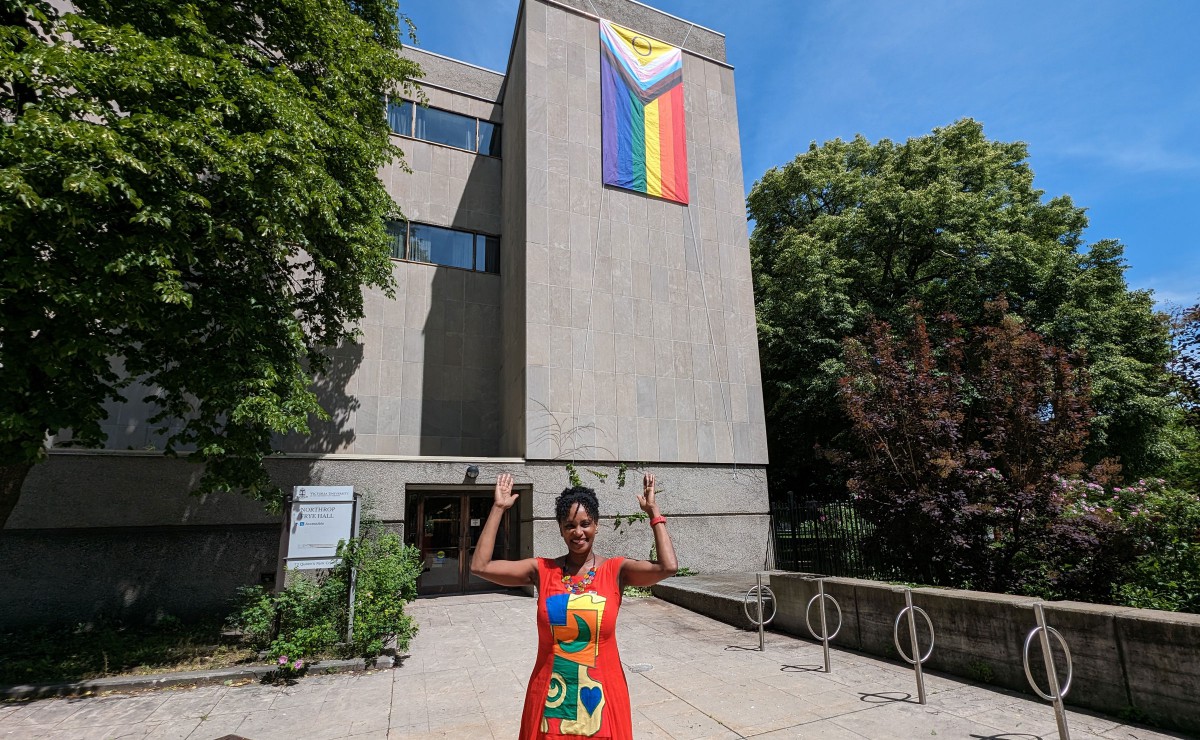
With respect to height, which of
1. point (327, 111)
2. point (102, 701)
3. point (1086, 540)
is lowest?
point (102, 701)

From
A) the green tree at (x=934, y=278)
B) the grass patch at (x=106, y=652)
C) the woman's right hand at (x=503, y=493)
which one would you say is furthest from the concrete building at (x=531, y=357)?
the woman's right hand at (x=503, y=493)

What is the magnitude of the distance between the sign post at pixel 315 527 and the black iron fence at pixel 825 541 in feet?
31.7

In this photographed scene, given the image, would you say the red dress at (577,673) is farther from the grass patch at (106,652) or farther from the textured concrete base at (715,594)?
the textured concrete base at (715,594)

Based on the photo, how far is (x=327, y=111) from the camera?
32.7ft

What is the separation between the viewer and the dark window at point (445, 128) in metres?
19.7

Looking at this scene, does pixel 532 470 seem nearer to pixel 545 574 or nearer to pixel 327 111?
pixel 327 111

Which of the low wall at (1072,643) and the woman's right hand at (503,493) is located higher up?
the woman's right hand at (503,493)

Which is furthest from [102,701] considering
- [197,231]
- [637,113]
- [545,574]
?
[637,113]

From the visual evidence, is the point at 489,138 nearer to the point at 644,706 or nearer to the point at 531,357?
the point at 531,357

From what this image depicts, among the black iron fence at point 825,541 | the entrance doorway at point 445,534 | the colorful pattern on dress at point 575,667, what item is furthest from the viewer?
the entrance doorway at point 445,534

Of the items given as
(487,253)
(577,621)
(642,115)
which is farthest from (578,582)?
(642,115)

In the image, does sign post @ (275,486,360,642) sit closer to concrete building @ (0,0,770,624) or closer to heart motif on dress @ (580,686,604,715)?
concrete building @ (0,0,770,624)

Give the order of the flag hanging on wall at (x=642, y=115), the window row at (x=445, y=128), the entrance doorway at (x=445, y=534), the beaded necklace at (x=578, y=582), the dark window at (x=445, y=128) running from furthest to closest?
the dark window at (x=445, y=128)
the window row at (x=445, y=128)
the flag hanging on wall at (x=642, y=115)
the entrance doorway at (x=445, y=534)
the beaded necklace at (x=578, y=582)

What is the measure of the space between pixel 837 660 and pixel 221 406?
32.3ft
